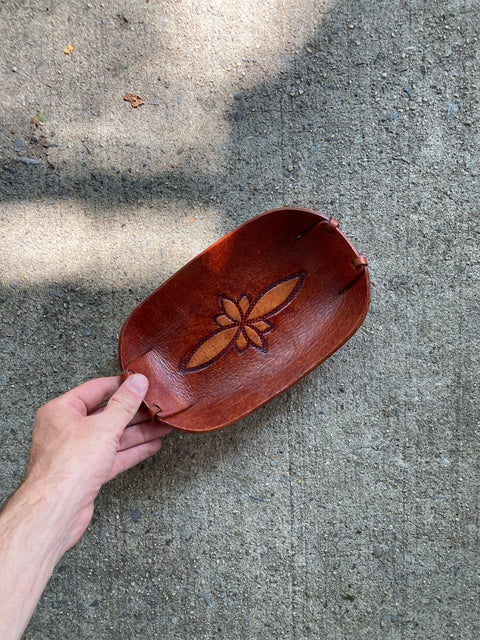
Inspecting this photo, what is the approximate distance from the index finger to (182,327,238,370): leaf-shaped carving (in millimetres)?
193

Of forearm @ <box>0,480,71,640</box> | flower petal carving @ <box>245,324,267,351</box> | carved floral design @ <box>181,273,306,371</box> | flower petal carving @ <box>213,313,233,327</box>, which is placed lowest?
flower petal carving @ <box>245,324,267,351</box>

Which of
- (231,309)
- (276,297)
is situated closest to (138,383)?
(231,309)

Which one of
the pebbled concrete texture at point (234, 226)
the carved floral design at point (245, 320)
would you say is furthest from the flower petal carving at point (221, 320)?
the pebbled concrete texture at point (234, 226)

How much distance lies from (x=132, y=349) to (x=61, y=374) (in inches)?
8.5

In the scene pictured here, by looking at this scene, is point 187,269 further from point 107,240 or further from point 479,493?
point 479,493

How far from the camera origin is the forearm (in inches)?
32.1

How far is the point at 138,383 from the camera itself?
3.36ft

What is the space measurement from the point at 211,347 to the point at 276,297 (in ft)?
0.67

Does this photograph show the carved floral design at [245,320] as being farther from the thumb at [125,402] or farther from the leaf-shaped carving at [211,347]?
the thumb at [125,402]

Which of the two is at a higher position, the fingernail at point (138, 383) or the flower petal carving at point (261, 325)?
the fingernail at point (138, 383)

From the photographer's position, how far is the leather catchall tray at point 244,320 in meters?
1.09

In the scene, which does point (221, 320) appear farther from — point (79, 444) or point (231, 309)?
point (79, 444)

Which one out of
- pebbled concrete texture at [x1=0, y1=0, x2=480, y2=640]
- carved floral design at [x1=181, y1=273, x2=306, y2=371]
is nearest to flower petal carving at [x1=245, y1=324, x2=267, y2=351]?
carved floral design at [x1=181, y1=273, x2=306, y2=371]

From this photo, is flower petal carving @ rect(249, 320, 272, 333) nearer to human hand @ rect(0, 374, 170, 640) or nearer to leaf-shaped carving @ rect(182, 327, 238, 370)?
leaf-shaped carving @ rect(182, 327, 238, 370)
